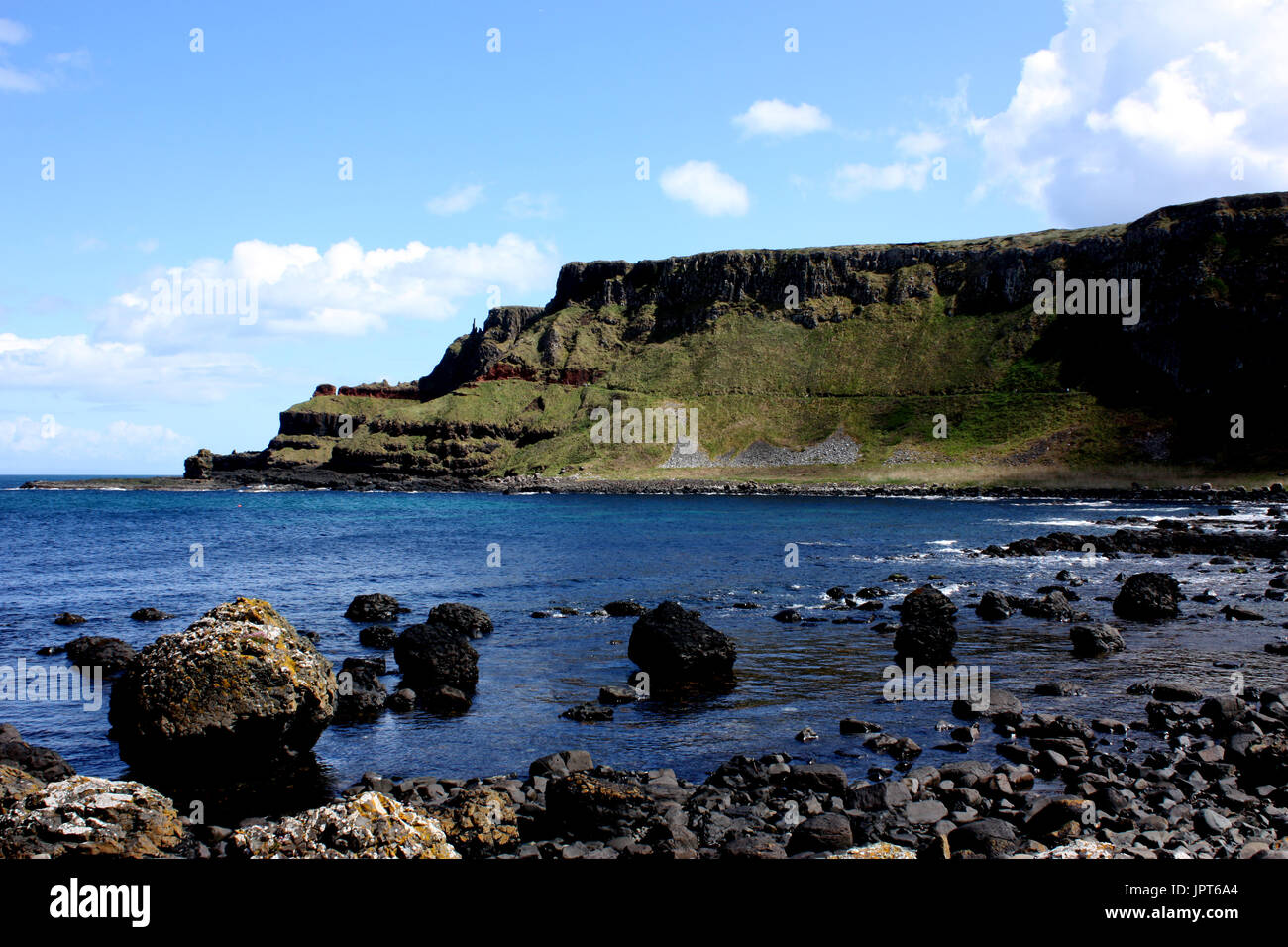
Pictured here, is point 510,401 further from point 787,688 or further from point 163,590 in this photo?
point 787,688

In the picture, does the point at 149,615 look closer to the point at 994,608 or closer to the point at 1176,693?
the point at 994,608

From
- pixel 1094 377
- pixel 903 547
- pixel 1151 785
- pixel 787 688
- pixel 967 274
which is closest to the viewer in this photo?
pixel 1151 785

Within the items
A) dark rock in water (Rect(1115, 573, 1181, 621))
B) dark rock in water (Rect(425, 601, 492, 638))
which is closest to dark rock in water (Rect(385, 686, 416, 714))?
dark rock in water (Rect(425, 601, 492, 638))

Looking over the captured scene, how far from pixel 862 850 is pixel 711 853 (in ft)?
8.64

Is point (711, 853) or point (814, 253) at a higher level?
point (814, 253)

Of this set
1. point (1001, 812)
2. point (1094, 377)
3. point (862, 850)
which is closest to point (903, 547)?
point (1001, 812)

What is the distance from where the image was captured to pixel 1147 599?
32156mm

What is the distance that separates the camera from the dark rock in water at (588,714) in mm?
19531

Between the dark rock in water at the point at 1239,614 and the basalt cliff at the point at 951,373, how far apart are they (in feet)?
359

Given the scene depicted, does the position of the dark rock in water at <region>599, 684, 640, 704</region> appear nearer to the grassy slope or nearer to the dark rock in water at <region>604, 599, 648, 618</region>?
the dark rock in water at <region>604, 599, 648, 618</region>

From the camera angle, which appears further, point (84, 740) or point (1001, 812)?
point (84, 740)

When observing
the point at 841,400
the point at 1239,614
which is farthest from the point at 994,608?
the point at 841,400

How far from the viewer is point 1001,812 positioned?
42.0ft

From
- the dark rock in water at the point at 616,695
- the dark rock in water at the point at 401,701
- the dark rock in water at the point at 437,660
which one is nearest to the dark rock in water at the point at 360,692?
the dark rock in water at the point at 401,701
